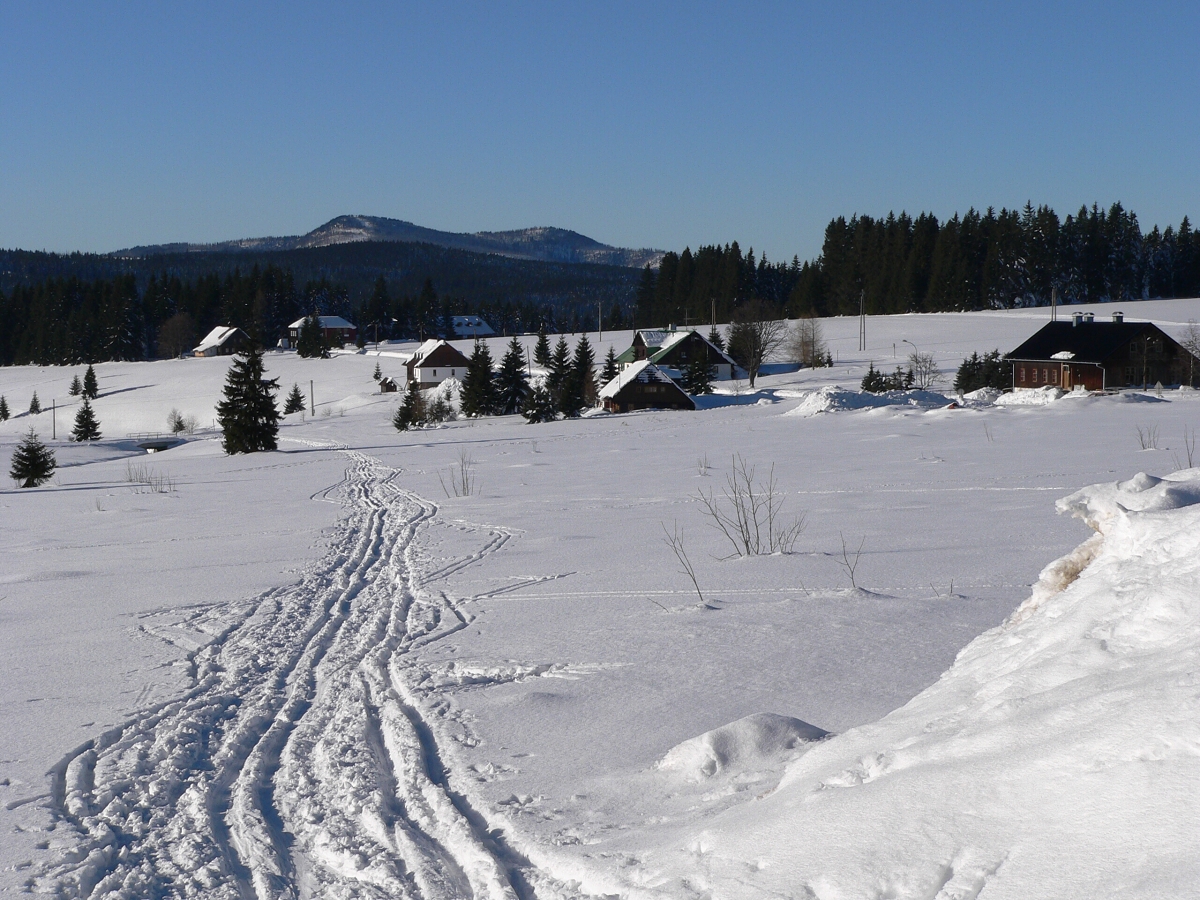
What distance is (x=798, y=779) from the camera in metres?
3.20

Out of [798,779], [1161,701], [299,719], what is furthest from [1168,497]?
[299,719]

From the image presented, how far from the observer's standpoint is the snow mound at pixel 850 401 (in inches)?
1358

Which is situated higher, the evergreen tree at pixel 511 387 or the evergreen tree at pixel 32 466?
the evergreen tree at pixel 511 387

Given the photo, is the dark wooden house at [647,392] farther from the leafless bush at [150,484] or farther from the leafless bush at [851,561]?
the leafless bush at [851,561]

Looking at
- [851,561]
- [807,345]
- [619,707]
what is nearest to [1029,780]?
[619,707]

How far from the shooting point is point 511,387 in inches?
2140

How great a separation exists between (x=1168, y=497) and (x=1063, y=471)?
11.0 meters

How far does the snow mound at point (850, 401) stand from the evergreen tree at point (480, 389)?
21.9 m

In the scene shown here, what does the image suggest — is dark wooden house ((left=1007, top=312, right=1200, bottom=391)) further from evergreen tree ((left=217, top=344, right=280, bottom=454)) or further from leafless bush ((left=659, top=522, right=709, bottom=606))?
leafless bush ((left=659, top=522, right=709, bottom=606))

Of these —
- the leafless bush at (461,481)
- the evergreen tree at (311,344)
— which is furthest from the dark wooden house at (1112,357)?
the evergreen tree at (311,344)

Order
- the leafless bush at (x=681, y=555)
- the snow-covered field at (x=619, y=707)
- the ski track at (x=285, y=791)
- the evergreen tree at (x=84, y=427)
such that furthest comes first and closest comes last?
the evergreen tree at (x=84, y=427) < the leafless bush at (x=681, y=555) < the ski track at (x=285, y=791) < the snow-covered field at (x=619, y=707)

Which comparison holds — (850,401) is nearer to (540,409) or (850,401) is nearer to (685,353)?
(540,409)

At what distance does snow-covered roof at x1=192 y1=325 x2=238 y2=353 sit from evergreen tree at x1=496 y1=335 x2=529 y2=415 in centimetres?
7468

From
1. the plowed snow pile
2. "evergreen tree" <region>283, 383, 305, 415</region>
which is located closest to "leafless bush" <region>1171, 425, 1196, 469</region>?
the plowed snow pile
